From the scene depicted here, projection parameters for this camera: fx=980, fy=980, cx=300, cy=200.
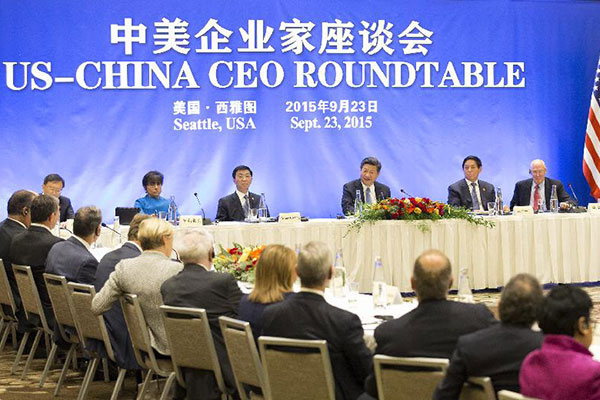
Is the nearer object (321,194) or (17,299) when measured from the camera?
(17,299)

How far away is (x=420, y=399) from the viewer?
3.27m

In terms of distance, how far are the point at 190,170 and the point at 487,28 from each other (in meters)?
3.83

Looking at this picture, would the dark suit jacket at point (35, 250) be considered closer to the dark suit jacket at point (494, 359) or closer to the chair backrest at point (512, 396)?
the dark suit jacket at point (494, 359)

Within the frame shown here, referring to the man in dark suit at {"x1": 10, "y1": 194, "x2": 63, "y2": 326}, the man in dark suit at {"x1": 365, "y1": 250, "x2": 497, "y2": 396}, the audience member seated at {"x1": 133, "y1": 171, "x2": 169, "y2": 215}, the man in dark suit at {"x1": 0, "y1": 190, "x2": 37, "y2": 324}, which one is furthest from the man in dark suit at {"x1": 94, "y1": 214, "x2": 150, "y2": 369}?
the audience member seated at {"x1": 133, "y1": 171, "x2": 169, "y2": 215}

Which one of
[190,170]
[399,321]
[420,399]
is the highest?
[190,170]

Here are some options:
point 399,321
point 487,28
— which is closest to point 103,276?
point 399,321

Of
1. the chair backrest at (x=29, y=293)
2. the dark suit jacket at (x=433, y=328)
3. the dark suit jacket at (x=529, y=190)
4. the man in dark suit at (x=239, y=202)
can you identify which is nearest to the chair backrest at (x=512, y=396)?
the dark suit jacket at (x=433, y=328)

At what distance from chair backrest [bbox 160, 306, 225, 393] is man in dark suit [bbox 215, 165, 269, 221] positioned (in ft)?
14.8

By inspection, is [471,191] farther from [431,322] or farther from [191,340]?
[431,322]

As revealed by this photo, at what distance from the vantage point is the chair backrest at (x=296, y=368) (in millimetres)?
3646

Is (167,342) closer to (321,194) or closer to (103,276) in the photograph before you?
(103,276)

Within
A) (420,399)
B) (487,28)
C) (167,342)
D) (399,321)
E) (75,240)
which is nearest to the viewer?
(420,399)

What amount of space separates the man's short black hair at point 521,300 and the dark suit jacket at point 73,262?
3.32 m

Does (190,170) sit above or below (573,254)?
above
